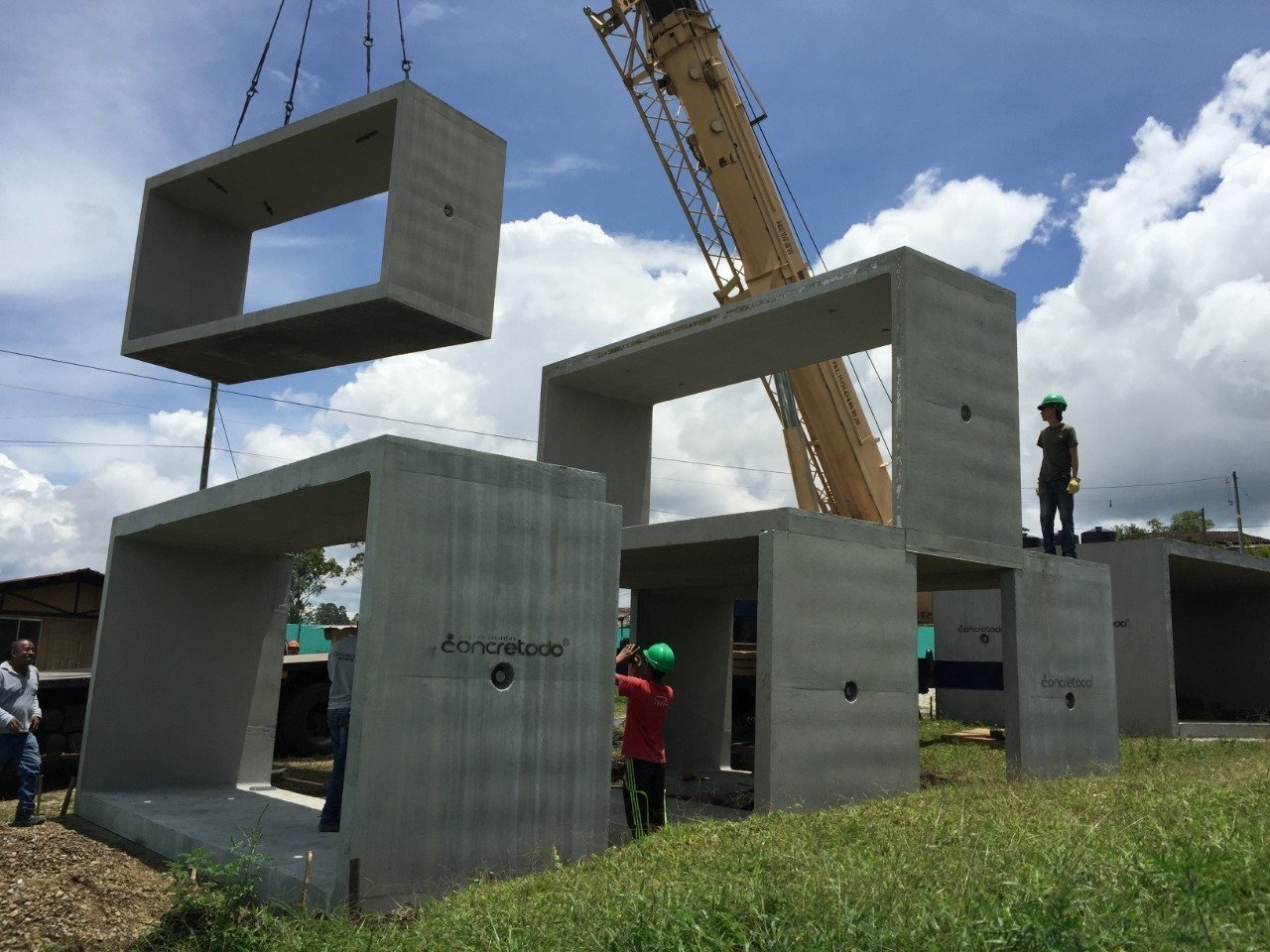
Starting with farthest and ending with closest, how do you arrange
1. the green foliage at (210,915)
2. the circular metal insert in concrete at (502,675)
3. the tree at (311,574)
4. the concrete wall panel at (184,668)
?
the tree at (311,574) < the concrete wall panel at (184,668) < the circular metal insert in concrete at (502,675) < the green foliage at (210,915)

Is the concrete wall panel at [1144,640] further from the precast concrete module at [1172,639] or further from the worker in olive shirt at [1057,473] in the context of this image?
the worker in olive shirt at [1057,473]

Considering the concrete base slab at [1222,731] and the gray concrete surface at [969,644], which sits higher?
the gray concrete surface at [969,644]

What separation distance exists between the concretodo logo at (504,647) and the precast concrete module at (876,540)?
7.16ft

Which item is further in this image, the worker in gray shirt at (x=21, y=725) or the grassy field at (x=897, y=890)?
the worker in gray shirt at (x=21, y=725)

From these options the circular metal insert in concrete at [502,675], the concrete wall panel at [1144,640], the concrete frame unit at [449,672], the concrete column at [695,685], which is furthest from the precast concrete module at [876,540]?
the concrete wall panel at [1144,640]

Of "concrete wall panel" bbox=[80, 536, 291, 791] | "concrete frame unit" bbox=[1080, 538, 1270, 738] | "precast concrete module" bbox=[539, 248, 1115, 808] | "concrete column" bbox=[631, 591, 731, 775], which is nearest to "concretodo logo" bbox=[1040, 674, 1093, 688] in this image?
"precast concrete module" bbox=[539, 248, 1115, 808]

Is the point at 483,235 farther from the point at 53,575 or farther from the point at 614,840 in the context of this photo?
the point at 53,575

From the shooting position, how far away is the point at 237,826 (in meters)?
8.93

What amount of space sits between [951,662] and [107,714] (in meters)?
14.1

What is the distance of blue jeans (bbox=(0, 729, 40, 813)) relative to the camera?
978cm

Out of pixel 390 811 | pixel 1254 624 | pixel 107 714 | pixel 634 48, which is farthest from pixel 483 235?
pixel 1254 624

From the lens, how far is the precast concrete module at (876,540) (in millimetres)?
9156

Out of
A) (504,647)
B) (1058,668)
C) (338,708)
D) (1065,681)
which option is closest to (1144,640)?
(1065,681)

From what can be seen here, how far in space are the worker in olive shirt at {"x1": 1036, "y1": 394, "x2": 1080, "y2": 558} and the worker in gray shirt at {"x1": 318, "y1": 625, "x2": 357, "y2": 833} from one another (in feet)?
26.6
